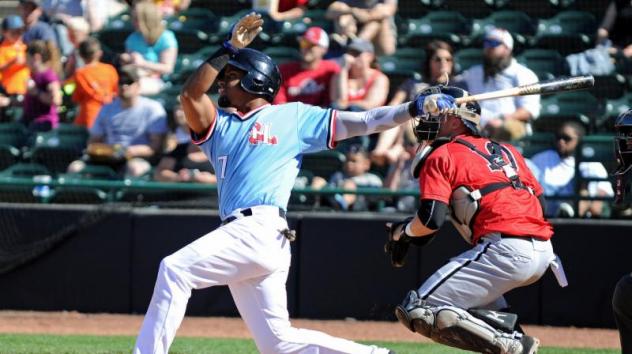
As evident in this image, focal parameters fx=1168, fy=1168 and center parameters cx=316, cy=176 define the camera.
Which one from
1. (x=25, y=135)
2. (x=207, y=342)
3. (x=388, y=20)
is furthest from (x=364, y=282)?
(x=25, y=135)

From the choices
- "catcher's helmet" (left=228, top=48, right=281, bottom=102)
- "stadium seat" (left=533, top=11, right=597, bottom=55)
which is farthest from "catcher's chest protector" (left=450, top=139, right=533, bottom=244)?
"stadium seat" (left=533, top=11, right=597, bottom=55)

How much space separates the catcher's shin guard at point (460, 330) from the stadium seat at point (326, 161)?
4.82 m

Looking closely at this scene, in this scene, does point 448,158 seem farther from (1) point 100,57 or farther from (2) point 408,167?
(1) point 100,57

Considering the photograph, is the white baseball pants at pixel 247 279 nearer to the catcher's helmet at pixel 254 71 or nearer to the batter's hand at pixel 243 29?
the catcher's helmet at pixel 254 71

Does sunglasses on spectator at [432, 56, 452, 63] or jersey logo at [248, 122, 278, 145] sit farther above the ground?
sunglasses on spectator at [432, 56, 452, 63]

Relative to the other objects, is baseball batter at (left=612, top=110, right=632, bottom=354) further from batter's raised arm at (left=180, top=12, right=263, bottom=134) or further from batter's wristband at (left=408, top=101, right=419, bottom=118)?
batter's raised arm at (left=180, top=12, right=263, bottom=134)

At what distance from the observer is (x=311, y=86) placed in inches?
435

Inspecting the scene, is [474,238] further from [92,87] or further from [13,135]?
[13,135]

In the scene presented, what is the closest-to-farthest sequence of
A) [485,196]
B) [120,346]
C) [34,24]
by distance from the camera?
1. [485,196]
2. [120,346]
3. [34,24]

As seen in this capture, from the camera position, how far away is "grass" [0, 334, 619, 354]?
26.8 ft

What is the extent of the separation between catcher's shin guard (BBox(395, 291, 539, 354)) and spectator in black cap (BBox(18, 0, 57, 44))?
7.58 meters

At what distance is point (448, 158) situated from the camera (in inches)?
241

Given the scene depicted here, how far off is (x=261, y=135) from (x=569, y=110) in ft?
18.7

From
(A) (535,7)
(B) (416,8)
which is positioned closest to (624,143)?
(A) (535,7)
